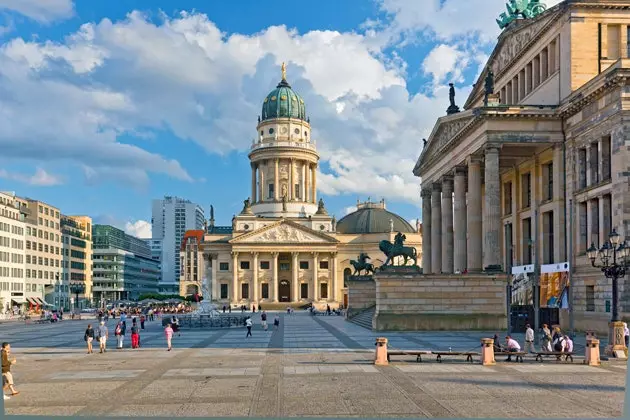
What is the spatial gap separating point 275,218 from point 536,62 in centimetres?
9400

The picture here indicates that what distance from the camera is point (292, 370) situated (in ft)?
99.5

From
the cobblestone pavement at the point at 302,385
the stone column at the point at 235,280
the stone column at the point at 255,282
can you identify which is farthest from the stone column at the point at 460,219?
the stone column at the point at 235,280

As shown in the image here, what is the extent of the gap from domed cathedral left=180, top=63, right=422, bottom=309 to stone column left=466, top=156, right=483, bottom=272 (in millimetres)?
83214

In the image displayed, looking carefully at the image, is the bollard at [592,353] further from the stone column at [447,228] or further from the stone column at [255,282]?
the stone column at [255,282]

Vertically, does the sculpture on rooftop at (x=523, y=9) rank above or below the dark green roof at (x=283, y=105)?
below

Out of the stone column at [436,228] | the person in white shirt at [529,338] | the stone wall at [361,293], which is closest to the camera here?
the person in white shirt at [529,338]

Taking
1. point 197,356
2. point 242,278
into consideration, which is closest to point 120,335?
point 197,356

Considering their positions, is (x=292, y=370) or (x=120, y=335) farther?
(x=120, y=335)

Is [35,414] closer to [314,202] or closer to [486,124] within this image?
[486,124]

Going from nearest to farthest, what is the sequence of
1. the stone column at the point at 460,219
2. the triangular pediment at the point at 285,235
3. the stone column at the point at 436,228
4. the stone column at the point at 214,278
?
1. the stone column at the point at 460,219
2. the stone column at the point at 436,228
3. the triangular pediment at the point at 285,235
4. the stone column at the point at 214,278

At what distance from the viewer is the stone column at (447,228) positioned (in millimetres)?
73188

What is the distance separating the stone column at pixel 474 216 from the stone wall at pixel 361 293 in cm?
1728

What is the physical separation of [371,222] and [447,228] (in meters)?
88.8

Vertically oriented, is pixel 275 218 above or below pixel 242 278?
above
